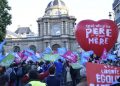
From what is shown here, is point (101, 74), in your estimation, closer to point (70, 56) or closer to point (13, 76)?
point (13, 76)

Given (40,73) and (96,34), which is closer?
(96,34)

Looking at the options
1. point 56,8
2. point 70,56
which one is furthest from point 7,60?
point 56,8

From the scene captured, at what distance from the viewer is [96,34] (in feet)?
43.6

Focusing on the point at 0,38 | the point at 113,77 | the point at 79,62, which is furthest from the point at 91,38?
the point at 0,38

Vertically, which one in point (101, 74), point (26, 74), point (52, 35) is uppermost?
point (101, 74)

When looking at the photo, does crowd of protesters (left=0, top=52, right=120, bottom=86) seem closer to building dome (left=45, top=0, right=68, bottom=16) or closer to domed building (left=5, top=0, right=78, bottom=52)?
domed building (left=5, top=0, right=78, bottom=52)

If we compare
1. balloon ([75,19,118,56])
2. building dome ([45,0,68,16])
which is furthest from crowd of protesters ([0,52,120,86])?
building dome ([45,0,68,16])

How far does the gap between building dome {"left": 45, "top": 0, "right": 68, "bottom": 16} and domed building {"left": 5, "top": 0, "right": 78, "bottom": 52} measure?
708mm

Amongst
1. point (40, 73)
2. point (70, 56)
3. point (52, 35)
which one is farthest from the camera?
point (52, 35)

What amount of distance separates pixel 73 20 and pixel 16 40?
12104mm

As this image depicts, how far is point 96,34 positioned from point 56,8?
262 ft

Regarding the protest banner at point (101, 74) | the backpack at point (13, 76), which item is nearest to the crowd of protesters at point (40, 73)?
the backpack at point (13, 76)

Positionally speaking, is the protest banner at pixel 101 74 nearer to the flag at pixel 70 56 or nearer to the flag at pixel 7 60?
the flag at pixel 7 60

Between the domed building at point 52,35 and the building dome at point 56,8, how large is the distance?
71cm
